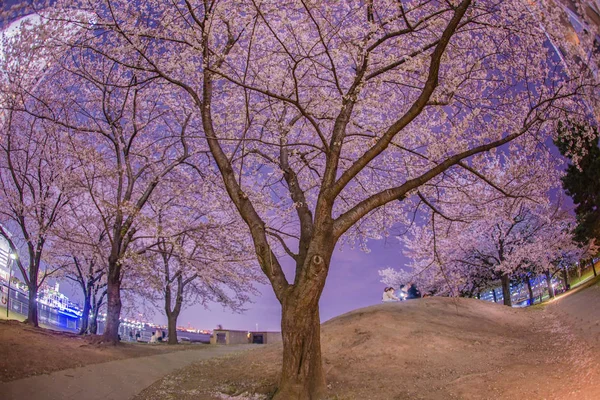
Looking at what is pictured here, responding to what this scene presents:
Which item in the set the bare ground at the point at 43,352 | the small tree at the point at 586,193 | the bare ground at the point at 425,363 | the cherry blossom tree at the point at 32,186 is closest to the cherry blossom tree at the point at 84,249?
the cherry blossom tree at the point at 32,186

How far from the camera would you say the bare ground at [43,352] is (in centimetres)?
849

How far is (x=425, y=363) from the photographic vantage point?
9.75m

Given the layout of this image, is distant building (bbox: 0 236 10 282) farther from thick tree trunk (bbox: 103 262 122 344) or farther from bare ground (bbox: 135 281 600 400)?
bare ground (bbox: 135 281 600 400)

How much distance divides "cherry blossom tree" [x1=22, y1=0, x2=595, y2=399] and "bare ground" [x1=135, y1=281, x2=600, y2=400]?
1794 millimetres

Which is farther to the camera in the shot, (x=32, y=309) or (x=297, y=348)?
(x=32, y=309)

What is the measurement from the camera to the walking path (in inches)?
289

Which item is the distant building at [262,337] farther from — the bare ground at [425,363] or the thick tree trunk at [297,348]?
the thick tree trunk at [297,348]

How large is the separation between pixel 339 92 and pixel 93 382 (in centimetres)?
859

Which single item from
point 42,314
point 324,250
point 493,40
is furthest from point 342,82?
point 42,314

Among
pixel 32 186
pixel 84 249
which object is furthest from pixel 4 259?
pixel 32 186

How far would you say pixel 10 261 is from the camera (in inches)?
1028

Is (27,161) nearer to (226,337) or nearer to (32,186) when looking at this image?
(32,186)

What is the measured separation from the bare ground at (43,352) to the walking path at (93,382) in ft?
1.01

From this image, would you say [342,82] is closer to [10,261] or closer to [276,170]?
[276,170]
